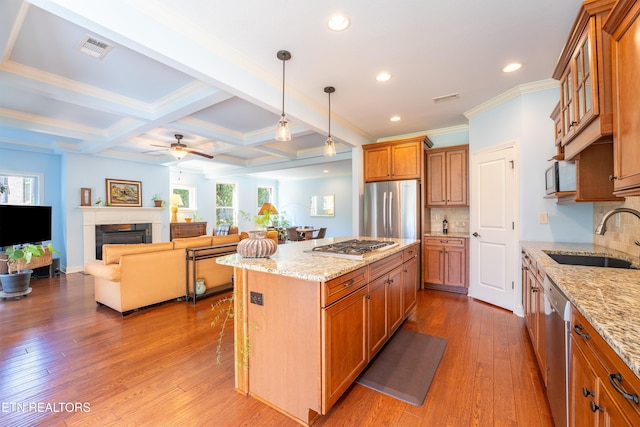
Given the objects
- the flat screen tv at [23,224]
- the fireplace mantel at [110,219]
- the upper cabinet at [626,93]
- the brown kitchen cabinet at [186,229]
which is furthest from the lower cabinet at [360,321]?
the brown kitchen cabinet at [186,229]

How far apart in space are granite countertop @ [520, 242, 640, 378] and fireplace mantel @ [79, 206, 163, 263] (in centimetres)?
765

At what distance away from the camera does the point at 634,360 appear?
667mm

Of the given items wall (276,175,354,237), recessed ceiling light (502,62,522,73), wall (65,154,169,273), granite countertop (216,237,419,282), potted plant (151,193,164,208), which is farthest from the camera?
wall (276,175,354,237)

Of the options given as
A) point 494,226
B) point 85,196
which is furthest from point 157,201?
point 494,226

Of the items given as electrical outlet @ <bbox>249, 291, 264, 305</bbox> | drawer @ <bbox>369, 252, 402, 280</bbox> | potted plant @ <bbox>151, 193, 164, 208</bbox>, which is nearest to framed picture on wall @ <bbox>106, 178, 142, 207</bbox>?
potted plant @ <bbox>151, 193, 164, 208</bbox>

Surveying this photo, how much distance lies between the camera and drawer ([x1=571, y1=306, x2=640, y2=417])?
70cm

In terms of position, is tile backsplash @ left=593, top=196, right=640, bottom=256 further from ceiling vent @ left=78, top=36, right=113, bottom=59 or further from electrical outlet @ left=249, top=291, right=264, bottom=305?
ceiling vent @ left=78, top=36, right=113, bottom=59

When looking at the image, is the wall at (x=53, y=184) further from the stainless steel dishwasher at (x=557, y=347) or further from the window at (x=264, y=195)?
the stainless steel dishwasher at (x=557, y=347)

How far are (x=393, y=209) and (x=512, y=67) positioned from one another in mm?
2339

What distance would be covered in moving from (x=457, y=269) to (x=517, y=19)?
317 cm

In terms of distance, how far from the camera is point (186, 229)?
7.73 metres

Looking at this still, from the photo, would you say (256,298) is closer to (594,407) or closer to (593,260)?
(594,407)

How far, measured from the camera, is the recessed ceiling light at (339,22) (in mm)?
2057

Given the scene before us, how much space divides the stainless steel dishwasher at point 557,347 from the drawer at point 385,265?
3.47 ft
